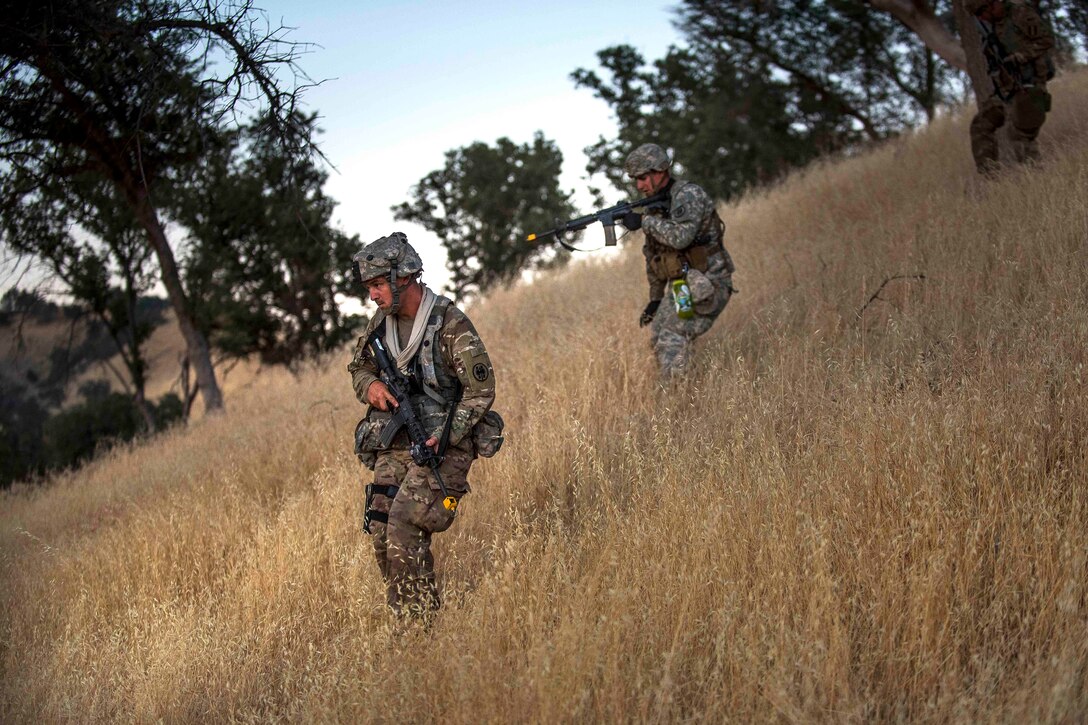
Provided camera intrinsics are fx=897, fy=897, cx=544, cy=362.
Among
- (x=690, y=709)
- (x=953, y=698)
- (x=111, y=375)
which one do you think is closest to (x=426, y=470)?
(x=690, y=709)

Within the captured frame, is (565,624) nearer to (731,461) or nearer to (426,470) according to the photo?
(426,470)

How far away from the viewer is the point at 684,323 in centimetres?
673

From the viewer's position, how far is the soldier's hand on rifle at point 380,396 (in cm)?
451

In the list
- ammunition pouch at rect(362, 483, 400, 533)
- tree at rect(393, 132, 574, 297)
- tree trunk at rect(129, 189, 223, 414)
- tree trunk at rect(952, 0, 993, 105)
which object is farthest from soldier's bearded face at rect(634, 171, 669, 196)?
tree at rect(393, 132, 574, 297)

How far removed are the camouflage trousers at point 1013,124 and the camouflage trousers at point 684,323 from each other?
3.97 metres

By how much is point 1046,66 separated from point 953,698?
25.0ft

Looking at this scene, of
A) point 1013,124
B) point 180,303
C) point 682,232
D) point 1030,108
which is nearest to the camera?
point 682,232

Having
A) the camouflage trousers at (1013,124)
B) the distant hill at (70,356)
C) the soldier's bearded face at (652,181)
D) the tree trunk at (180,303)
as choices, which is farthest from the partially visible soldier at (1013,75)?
the distant hill at (70,356)

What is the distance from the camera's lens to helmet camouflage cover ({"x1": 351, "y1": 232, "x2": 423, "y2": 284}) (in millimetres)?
4430

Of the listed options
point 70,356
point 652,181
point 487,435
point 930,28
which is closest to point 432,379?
point 487,435

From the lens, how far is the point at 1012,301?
5.98 meters

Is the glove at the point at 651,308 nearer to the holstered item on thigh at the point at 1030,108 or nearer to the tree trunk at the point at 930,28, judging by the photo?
the holstered item on thigh at the point at 1030,108

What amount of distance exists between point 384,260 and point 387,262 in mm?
18

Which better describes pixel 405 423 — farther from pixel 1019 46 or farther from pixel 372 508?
pixel 1019 46
